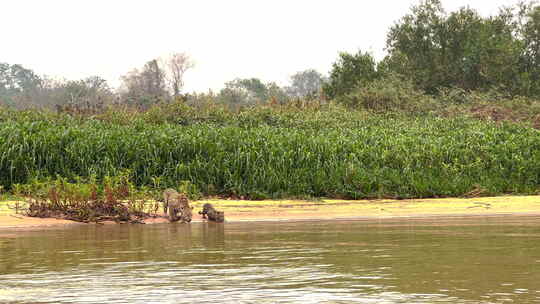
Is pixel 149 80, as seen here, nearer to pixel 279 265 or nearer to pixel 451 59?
pixel 451 59

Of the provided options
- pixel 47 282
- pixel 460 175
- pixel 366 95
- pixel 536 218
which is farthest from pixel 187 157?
pixel 366 95

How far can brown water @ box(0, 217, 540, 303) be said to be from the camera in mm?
5836

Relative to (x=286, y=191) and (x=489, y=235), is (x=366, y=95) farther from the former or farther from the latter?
(x=489, y=235)

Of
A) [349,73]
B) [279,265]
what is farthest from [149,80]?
[279,265]

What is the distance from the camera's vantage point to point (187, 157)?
18.8 m

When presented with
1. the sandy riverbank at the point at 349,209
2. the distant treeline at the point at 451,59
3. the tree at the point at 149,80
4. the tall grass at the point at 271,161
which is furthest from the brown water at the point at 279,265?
the tree at the point at 149,80

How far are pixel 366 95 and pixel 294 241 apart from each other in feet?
91.5

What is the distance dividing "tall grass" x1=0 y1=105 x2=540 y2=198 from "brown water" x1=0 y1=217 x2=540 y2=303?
6.05 metres

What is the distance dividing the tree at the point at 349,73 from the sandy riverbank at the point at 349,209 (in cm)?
→ 2525

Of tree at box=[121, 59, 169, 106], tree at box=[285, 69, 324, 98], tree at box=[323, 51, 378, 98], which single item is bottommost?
tree at box=[323, 51, 378, 98]

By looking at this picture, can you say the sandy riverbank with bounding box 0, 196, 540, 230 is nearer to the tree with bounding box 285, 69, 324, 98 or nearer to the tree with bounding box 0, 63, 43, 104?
the tree with bounding box 0, 63, 43, 104

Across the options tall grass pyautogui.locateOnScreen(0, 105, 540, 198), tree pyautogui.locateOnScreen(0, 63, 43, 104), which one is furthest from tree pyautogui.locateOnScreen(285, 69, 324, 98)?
tall grass pyautogui.locateOnScreen(0, 105, 540, 198)

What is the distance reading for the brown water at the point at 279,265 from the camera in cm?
584

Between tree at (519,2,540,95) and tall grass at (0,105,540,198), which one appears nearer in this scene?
tall grass at (0,105,540,198)
